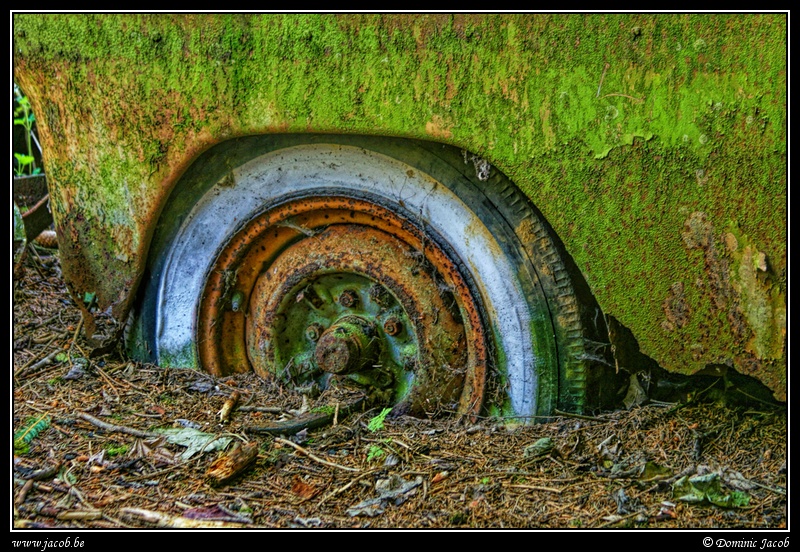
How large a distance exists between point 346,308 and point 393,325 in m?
0.22

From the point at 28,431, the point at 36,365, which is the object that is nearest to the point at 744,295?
the point at 28,431

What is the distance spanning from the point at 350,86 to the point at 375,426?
1.13 metres

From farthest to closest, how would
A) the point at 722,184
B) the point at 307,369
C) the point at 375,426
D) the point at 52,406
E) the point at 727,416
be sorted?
the point at 307,369 < the point at 52,406 < the point at 375,426 < the point at 727,416 < the point at 722,184

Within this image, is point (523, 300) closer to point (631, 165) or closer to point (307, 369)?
point (631, 165)

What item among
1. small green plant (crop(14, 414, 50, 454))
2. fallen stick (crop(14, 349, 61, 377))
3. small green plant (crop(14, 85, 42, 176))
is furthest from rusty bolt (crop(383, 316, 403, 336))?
small green plant (crop(14, 85, 42, 176))

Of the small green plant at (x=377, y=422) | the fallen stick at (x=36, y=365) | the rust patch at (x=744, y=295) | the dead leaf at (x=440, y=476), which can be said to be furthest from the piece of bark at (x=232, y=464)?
the rust patch at (x=744, y=295)

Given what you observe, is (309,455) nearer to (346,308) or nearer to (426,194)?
(346,308)

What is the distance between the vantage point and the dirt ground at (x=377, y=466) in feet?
6.29

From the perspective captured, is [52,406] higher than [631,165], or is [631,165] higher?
[631,165]

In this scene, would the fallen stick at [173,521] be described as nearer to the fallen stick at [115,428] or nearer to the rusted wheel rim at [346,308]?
the fallen stick at [115,428]

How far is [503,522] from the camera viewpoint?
1.88m

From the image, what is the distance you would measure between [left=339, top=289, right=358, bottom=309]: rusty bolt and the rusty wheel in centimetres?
2

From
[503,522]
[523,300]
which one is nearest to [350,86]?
[523,300]

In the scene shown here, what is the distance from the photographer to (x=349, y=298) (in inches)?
106
